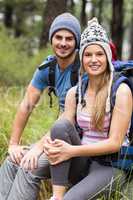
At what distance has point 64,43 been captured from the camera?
4328 millimetres

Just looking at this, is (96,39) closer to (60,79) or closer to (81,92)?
(81,92)

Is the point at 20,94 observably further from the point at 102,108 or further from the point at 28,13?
the point at 28,13

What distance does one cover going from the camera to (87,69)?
13.1 ft

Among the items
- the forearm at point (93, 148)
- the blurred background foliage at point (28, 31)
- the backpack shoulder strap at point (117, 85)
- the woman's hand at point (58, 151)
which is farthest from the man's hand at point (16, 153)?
A: the blurred background foliage at point (28, 31)

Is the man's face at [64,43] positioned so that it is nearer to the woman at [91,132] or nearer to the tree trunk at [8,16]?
the woman at [91,132]

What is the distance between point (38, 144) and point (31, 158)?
0.58ft

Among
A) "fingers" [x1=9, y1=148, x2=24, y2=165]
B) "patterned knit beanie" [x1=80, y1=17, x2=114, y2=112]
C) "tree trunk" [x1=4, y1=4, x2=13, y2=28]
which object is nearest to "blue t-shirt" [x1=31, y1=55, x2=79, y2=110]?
"patterned knit beanie" [x1=80, y1=17, x2=114, y2=112]

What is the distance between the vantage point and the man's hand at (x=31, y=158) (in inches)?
162

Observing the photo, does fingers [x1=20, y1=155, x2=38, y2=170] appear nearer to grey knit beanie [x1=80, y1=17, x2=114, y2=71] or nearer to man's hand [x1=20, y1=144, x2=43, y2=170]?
man's hand [x1=20, y1=144, x2=43, y2=170]

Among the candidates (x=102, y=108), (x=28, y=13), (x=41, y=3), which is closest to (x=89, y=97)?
(x=102, y=108)

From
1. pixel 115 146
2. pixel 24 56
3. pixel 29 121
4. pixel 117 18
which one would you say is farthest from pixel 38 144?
pixel 117 18

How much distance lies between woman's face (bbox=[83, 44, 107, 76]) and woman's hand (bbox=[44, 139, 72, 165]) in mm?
539

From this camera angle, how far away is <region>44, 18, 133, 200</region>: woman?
381 cm

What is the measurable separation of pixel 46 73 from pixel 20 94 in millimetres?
3333
